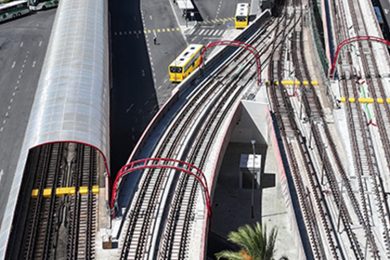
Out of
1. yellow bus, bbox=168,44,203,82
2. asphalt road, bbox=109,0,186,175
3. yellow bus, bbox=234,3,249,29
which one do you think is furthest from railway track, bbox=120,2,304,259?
yellow bus, bbox=234,3,249,29

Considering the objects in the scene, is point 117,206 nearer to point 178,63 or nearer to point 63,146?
point 63,146

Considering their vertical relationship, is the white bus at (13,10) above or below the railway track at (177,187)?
above

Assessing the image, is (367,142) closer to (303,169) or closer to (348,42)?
(303,169)

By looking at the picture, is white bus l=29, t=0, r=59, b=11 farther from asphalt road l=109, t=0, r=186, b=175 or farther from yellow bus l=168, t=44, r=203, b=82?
yellow bus l=168, t=44, r=203, b=82

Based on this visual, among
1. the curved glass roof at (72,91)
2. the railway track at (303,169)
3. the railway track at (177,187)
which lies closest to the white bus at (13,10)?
the curved glass roof at (72,91)

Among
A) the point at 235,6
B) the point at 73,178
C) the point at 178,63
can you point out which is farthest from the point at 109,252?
the point at 235,6

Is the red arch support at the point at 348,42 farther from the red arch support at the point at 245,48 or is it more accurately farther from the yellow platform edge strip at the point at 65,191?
the yellow platform edge strip at the point at 65,191
